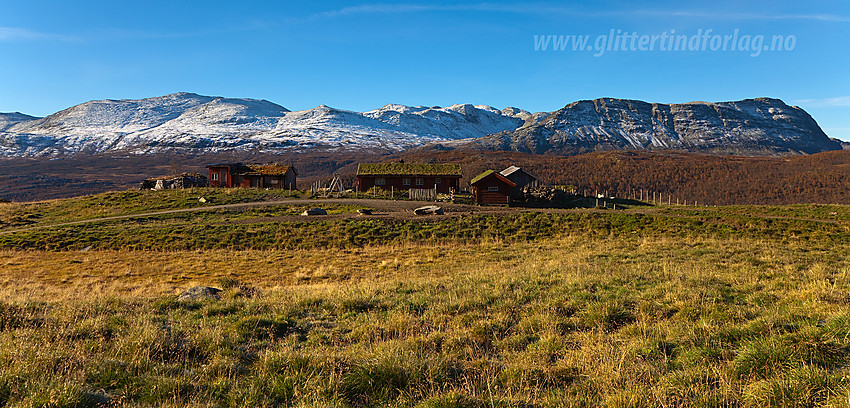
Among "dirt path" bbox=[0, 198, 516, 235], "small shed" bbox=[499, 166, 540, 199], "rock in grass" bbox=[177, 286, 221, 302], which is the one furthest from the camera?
"small shed" bbox=[499, 166, 540, 199]

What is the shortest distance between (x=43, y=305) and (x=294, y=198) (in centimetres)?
4162

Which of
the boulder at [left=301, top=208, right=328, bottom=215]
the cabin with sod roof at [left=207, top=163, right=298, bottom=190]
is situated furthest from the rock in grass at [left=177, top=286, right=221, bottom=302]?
A: the cabin with sod roof at [left=207, top=163, right=298, bottom=190]

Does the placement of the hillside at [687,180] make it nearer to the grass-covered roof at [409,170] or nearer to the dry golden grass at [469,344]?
the grass-covered roof at [409,170]

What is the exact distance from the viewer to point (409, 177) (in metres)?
60.4

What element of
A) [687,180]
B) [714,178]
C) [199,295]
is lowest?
[199,295]

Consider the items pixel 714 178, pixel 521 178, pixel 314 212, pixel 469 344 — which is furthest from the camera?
pixel 714 178

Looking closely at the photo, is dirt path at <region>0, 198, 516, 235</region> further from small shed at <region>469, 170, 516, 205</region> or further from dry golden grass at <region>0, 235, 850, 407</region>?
dry golden grass at <region>0, 235, 850, 407</region>

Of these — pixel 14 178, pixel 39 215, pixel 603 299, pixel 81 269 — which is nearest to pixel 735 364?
pixel 603 299

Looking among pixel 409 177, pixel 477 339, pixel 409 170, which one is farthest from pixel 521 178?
pixel 477 339

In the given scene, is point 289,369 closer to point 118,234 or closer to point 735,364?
point 735,364

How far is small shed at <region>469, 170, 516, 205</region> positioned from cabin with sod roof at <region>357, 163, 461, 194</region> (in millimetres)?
9825

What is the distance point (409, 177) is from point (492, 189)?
1494cm

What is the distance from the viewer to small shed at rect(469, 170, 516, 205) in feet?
164

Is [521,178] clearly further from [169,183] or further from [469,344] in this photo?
[169,183]
